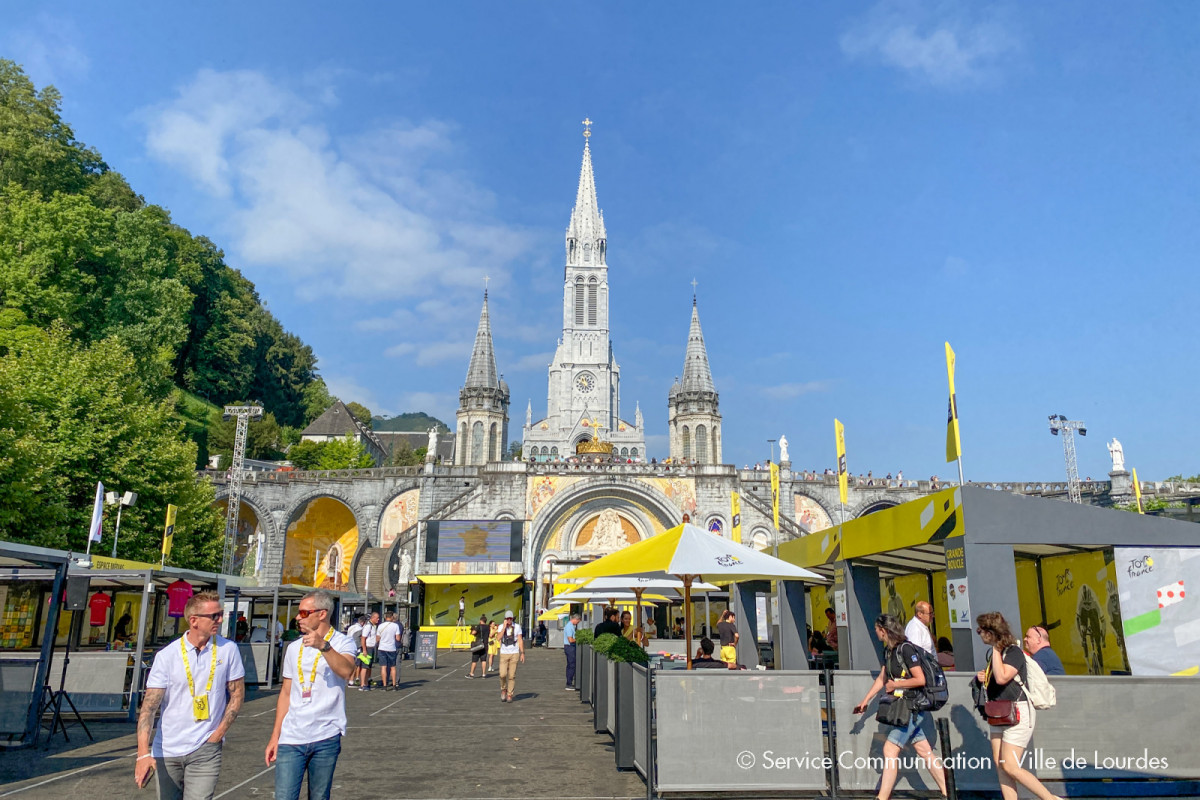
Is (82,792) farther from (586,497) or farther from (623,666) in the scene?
(586,497)

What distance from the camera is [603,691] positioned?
9953 millimetres


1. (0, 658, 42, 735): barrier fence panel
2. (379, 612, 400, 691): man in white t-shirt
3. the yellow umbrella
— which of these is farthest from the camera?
(379, 612, 400, 691): man in white t-shirt

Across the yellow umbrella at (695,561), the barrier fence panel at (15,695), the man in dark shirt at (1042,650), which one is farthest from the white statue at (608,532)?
the man in dark shirt at (1042,650)

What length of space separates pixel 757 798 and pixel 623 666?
1898 millimetres

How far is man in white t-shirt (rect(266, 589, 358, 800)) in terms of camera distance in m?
4.52

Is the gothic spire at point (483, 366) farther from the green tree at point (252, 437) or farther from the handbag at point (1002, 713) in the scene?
the handbag at point (1002, 713)

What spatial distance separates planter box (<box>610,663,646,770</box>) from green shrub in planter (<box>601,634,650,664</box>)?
42.8 inches

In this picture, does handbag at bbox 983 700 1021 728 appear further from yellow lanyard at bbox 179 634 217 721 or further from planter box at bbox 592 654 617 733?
yellow lanyard at bbox 179 634 217 721

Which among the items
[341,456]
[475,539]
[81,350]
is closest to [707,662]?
[81,350]

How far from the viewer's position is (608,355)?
9306 cm

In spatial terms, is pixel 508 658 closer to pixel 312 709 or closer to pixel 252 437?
pixel 312 709

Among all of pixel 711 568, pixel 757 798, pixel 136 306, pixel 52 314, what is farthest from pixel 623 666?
pixel 136 306

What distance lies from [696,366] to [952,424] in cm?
4559

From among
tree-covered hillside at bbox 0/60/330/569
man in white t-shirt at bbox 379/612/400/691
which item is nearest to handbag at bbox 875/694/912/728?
man in white t-shirt at bbox 379/612/400/691
